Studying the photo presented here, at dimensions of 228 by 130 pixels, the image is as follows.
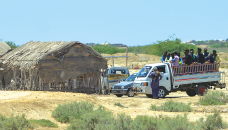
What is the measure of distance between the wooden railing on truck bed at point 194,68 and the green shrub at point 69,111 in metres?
8.89

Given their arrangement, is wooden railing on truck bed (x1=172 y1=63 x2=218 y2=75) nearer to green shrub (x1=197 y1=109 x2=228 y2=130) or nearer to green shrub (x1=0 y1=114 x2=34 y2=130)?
green shrub (x1=197 y1=109 x2=228 y2=130)

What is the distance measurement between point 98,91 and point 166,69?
645 centimetres

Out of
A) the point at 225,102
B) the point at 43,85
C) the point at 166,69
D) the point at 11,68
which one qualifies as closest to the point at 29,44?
the point at 11,68

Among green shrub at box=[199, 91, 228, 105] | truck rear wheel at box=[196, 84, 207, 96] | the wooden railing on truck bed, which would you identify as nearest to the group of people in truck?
the wooden railing on truck bed

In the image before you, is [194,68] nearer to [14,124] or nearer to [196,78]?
[196,78]

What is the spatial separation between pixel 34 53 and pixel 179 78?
10.2 meters

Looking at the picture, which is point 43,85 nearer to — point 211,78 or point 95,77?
point 95,77

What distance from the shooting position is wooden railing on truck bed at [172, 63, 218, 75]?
22234 mm

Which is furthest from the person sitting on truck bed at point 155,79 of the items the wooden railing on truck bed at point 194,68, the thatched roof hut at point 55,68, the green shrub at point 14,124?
the green shrub at point 14,124

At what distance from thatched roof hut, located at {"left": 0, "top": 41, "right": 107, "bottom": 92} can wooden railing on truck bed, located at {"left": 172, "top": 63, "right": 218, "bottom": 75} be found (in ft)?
20.7

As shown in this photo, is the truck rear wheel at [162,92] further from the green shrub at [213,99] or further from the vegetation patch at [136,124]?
the vegetation patch at [136,124]

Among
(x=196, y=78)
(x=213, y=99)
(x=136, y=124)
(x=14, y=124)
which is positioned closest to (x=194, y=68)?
(x=196, y=78)

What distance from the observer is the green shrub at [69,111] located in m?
13.4

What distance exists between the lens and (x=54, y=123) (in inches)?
503
